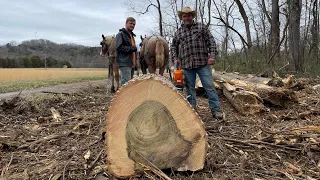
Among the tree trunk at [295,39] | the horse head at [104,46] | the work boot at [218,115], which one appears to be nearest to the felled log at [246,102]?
the work boot at [218,115]

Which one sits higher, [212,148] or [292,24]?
[292,24]

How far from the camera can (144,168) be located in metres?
3.13

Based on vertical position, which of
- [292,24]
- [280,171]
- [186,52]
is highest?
[292,24]

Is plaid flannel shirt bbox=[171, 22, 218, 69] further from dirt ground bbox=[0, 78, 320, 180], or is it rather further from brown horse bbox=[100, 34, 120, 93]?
brown horse bbox=[100, 34, 120, 93]

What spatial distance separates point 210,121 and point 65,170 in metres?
2.68

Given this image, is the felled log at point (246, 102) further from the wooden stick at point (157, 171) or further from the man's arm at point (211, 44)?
the wooden stick at point (157, 171)

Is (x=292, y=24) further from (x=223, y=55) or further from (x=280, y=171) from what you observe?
(x=280, y=171)

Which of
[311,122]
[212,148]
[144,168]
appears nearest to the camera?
[144,168]

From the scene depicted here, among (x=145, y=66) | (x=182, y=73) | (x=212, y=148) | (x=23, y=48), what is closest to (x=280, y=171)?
(x=212, y=148)

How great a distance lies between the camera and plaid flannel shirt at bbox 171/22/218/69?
543 cm

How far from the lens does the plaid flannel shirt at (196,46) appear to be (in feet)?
17.8

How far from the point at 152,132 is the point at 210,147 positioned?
910mm

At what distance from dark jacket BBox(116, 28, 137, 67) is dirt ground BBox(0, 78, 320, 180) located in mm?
1781

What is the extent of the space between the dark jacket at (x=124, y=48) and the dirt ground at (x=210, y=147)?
5.84 ft
